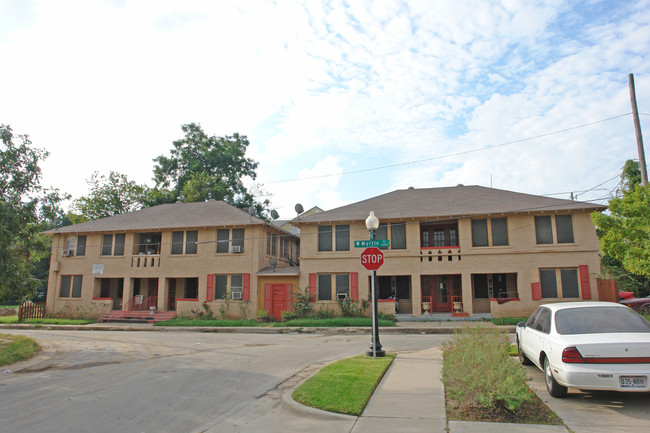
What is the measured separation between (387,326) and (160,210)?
19.5m

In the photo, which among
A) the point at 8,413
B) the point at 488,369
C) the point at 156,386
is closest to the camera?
the point at 488,369

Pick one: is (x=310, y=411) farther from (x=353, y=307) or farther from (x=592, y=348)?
(x=353, y=307)

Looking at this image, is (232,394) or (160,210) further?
(160,210)

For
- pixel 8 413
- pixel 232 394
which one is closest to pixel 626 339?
pixel 232 394

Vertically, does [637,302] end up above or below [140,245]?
below

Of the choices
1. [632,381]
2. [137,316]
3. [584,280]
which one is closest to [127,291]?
[137,316]

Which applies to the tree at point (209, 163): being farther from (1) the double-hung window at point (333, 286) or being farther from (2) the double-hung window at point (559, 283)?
(2) the double-hung window at point (559, 283)

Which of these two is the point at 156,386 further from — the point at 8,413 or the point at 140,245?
the point at 140,245

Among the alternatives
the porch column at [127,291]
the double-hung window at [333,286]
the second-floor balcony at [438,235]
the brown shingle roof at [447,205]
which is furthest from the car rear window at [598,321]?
the porch column at [127,291]

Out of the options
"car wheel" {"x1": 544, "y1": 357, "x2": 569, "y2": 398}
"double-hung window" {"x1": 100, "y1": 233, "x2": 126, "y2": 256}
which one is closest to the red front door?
"double-hung window" {"x1": 100, "y1": 233, "x2": 126, "y2": 256}

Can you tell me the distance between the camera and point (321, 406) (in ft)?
23.3

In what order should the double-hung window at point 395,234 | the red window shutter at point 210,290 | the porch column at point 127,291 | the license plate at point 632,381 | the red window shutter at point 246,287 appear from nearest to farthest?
the license plate at point 632,381 < the double-hung window at point 395,234 < the red window shutter at point 246,287 < the red window shutter at point 210,290 < the porch column at point 127,291

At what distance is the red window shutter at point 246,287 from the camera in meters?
26.3

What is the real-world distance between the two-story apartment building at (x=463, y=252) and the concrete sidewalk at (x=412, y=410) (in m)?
14.8
